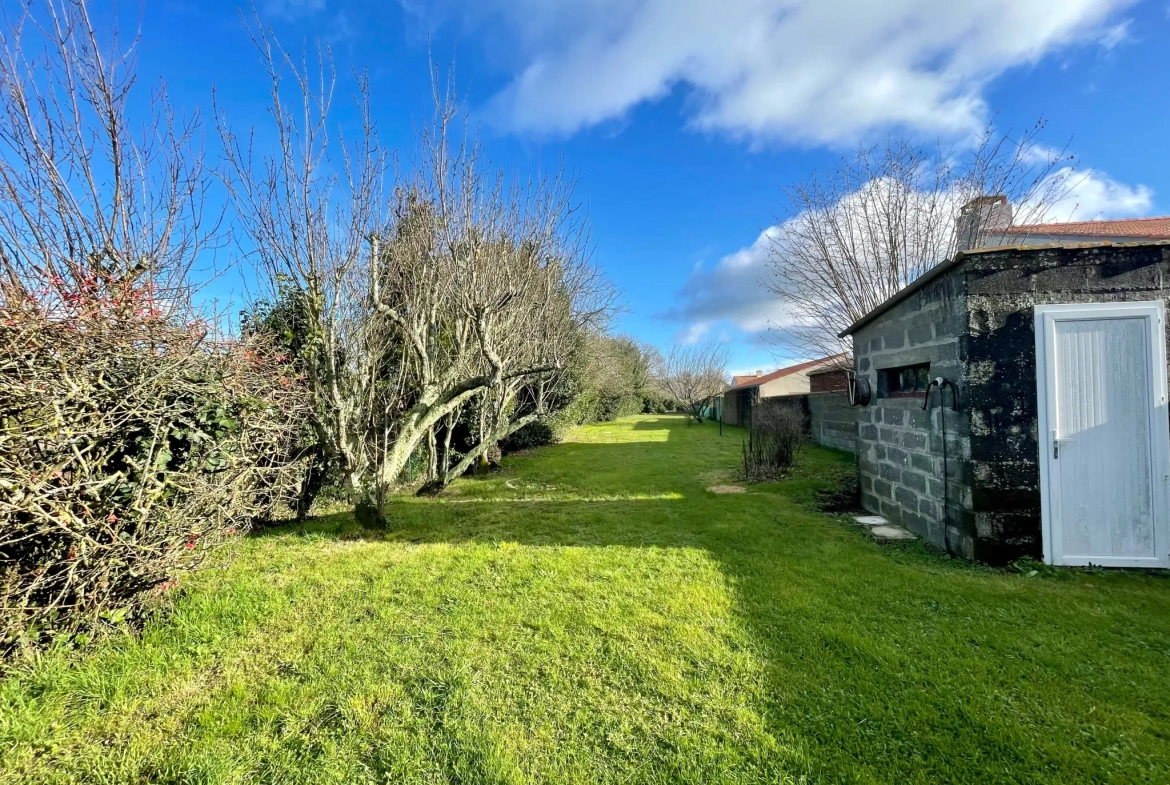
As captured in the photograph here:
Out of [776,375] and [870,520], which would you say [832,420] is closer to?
[870,520]

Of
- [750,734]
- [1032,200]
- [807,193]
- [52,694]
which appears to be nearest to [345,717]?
[52,694]

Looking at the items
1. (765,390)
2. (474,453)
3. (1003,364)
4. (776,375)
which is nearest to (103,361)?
(474,453)

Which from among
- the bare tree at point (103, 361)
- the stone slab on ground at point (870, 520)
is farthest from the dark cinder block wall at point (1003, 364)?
the bare tree at point (103, 361)

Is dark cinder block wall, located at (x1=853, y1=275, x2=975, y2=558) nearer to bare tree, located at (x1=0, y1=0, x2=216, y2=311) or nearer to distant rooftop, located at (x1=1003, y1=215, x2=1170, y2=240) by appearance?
bare tree, located at (x1=0, y1=0, x2=216, y2=311)

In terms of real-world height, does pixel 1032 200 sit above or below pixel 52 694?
above

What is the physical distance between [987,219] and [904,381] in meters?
6.16

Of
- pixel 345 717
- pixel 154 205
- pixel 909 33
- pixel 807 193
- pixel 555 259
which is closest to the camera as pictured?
pixel 345 717

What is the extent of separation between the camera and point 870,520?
5.73 m

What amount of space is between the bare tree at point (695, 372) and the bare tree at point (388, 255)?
25.3 metres

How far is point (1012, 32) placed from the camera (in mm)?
6281

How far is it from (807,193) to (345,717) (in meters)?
12.4

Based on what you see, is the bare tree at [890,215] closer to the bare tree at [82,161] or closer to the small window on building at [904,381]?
the small window on building at [904,381]

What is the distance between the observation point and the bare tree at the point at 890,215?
8.45m

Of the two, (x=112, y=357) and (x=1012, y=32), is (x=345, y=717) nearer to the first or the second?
(x=112, y=357)
